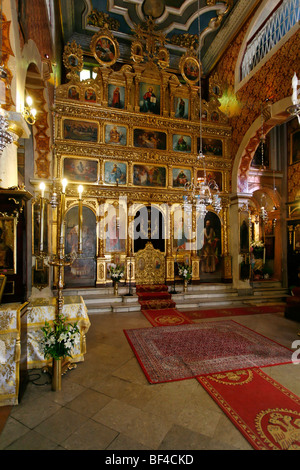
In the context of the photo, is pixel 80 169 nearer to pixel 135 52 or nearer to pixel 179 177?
pixel 179 177

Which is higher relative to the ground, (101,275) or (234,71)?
(234,71)

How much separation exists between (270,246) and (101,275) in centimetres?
859

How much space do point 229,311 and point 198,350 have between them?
3.64 m

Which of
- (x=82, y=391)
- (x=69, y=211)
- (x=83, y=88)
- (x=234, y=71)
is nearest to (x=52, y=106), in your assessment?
(x=83, y=88)

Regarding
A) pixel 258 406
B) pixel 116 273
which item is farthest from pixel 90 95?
pixel 258 406

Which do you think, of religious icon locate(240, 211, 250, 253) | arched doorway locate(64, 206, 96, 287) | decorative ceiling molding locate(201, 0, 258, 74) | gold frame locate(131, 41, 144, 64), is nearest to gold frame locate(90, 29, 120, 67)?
gold frame locate(131, 41, 144, 64)

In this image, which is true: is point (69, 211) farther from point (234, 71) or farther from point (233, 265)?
point (234, 71)

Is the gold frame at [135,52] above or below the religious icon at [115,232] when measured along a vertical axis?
above

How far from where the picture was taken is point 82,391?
3.46 metres

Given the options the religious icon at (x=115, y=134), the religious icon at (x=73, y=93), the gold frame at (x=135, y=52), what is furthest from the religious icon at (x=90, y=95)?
the gold frame at (x=135, y=52)

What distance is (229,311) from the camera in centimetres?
808

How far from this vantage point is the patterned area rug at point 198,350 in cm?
414

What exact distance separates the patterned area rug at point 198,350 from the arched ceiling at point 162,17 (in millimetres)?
11613

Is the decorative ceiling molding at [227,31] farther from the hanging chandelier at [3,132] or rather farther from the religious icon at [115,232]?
the hanging chandelier at [3,132]
